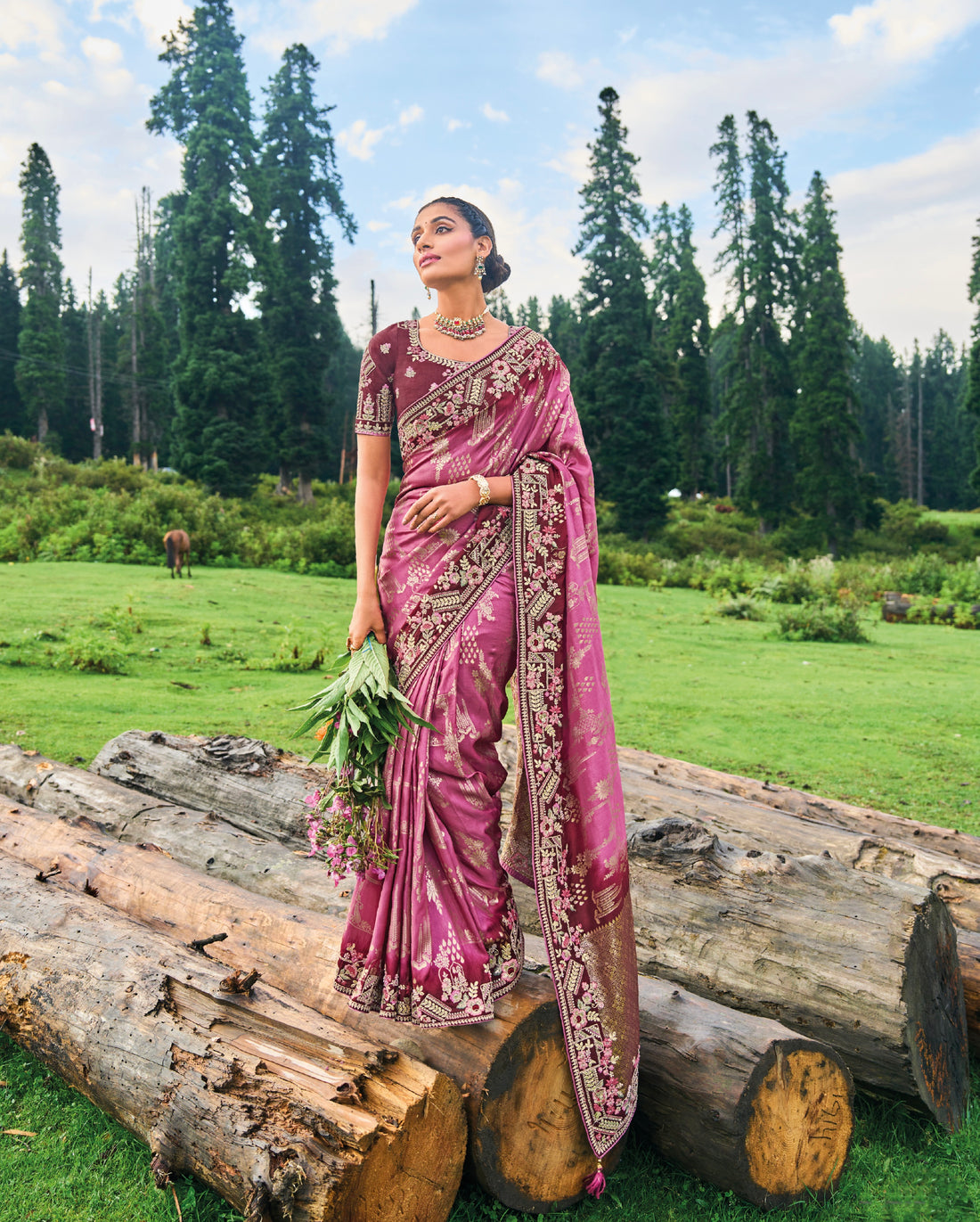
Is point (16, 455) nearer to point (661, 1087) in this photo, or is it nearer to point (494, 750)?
point (494, 750)

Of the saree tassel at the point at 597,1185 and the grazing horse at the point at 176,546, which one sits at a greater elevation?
the grazing horse at the point at 176,546

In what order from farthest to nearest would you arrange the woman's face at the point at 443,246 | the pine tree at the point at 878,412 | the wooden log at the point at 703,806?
the pine tree at the point at 878,412 → the wooden log at the point at 703,806 → the woman's face at the point at 443,246

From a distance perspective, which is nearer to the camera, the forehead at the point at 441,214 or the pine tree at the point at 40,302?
the forehead at the point at 441,214

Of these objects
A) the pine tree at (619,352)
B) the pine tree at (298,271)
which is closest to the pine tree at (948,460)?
the pine tree at (619,352)

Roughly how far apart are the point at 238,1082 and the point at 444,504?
1648 millimetres

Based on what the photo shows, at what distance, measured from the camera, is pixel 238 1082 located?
7.79 ft

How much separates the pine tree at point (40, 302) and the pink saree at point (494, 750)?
1678 inches

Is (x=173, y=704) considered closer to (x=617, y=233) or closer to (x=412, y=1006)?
(x=412, y=1006)

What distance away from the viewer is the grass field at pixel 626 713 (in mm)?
2566

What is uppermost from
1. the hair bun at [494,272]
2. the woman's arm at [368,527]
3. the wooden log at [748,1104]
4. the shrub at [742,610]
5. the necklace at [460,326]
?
the hair bun at [494,272]

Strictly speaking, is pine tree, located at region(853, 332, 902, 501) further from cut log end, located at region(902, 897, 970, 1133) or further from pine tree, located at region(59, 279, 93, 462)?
cut log end, located at region(902, 897, 970, 1133)

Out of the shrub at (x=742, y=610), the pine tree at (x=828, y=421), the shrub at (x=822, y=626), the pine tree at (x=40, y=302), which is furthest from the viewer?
the pine tree at (x=40, y=302)

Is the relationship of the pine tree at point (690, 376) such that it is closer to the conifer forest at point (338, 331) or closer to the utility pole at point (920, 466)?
the conifer forest at point (338, 331)

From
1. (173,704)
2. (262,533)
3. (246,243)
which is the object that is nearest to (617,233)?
(246,243)
